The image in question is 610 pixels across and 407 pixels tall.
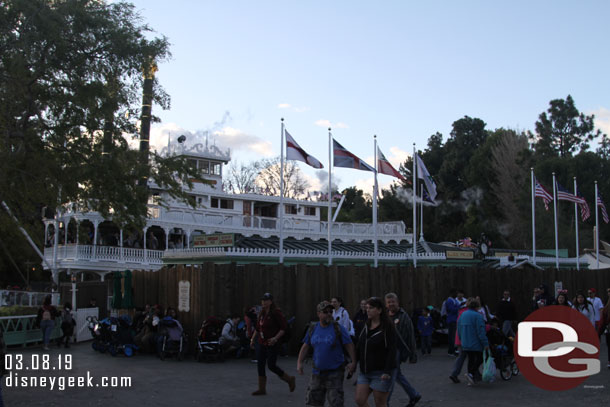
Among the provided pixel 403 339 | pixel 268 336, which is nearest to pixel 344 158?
pixel 268 336

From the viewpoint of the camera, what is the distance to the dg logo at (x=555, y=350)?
11.1 metres

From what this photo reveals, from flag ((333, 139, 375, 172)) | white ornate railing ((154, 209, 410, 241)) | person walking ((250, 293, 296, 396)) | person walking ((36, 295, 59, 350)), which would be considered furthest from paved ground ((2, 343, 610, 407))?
white ornate railing ((154, 209, 410, 241))

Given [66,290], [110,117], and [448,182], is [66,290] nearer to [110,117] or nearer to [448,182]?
[110,117]

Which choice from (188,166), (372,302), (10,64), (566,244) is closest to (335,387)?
(372,302)

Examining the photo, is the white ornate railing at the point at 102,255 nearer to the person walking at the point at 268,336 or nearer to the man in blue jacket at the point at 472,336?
the person walking at the point at 268,336

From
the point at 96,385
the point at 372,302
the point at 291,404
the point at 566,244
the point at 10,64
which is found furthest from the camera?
the point at 566,244

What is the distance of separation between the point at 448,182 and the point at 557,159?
16.0m

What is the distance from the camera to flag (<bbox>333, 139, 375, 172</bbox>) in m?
20.9

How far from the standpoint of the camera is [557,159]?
173ft

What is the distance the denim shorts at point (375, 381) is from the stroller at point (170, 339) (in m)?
8.93

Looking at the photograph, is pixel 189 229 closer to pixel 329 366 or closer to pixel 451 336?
pixel 451 336

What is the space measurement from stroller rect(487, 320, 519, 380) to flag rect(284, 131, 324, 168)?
9437 mm

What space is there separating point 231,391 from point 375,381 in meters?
4.35

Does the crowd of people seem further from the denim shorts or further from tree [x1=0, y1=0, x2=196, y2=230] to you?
tree [x1=0, y1=0, x2=196, y2=230]
